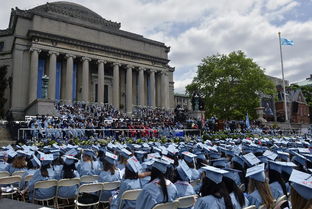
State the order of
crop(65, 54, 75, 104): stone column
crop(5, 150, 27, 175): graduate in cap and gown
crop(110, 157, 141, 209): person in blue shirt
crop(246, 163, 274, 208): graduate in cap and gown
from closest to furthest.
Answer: crop(246, 163, 274, 208): graduate in cap and gown < crop(110, 157, 141, 209): person in blue shirt < crop(5, 150, 27, 175): graduate in cap and gown < crop(65, 54, 75, 104): stone column

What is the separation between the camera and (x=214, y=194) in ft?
11.6

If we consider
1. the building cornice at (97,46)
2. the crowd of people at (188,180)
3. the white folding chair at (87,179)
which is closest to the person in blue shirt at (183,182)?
the crowd of people at (188,180)

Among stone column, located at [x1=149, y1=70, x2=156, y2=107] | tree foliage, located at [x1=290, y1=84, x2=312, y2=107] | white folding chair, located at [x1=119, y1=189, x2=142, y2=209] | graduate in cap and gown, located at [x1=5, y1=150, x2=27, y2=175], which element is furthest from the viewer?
tree foliage, located at [x1=290, y1=84, x2=312, y2=107]

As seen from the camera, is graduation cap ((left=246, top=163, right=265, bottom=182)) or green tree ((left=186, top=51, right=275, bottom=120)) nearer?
Answer: graduation cap ((left=246, top=163, right=265, bottom=182))

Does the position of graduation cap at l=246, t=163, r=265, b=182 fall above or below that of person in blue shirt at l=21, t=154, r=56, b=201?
above

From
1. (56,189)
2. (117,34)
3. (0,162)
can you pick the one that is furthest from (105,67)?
(56,189)

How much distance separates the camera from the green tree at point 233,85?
1861 inches

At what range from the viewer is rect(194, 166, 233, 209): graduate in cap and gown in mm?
3373

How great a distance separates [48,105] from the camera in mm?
26906

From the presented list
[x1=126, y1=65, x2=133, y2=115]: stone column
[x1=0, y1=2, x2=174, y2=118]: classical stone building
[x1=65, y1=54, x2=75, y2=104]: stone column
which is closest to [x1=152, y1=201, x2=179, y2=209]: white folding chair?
[x1=0, y1=2, x2=174, y2=118]: classical stone building

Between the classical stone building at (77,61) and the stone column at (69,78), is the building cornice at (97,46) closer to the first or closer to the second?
the classical stone building at (77,61)

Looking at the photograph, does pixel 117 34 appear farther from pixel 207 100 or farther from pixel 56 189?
pixel 56 189

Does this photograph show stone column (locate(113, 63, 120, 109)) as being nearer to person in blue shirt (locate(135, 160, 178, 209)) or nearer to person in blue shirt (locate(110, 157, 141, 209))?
person in blue shirt (locate(110, 157, 141, 209))

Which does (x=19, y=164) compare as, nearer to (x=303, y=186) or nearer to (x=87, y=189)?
(x=87, y=189)
